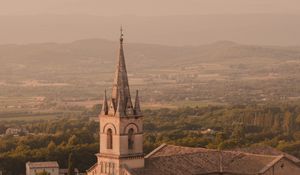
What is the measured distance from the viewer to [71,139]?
87.3 m

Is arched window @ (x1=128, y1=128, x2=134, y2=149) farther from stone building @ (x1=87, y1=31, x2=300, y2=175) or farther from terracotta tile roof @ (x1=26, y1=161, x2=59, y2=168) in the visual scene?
terracotta tile roof @ (x1=26, y1=161, x2=59, y2=168)

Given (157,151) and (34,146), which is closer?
(157,151)

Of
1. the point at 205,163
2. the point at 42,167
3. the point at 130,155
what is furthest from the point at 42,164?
the point at 130,155

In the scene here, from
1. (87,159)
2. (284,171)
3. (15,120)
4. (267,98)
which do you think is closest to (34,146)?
(87,159)

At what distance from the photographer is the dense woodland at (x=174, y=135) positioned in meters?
79.6

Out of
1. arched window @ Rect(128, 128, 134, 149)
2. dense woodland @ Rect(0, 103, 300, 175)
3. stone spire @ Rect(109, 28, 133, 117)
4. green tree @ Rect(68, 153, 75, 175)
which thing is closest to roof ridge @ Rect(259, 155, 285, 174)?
arched window @ Rect(128, 128, 134, 149)

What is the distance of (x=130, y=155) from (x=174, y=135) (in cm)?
4017

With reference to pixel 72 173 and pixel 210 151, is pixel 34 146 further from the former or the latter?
pixel 210 151

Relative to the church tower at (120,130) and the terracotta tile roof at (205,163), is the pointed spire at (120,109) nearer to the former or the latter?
the church tower at (120,130)

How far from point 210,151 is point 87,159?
23.7m

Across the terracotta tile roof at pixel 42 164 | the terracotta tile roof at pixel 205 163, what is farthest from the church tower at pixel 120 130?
the terracotta tile roof at pixel 42 164

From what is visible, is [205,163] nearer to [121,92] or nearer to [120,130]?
[120,130]

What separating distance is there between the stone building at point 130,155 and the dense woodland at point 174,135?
532 inches

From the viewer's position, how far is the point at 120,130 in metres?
51.5
